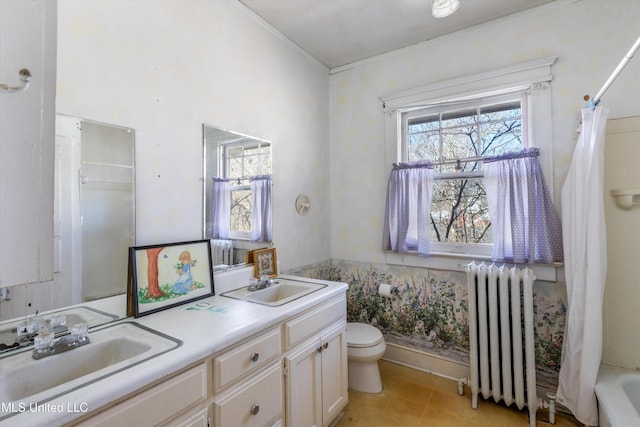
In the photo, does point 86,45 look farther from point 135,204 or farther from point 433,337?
point 433,337

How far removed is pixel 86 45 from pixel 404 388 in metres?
2.76

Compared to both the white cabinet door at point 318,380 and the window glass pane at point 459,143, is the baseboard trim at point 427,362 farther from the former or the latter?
the window glass pane at point 459,143

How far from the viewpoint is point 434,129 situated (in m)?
2.48

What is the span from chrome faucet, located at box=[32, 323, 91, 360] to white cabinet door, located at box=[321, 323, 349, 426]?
3.67 ft

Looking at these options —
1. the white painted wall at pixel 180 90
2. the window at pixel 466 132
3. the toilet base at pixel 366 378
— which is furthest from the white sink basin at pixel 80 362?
the window at pixel 466 132

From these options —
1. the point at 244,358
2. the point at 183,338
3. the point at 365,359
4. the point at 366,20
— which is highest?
the point at 366,20

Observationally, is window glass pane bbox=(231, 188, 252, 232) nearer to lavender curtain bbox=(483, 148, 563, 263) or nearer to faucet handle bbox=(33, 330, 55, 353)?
faucet handle bbox=(33, 330, 55, 353)

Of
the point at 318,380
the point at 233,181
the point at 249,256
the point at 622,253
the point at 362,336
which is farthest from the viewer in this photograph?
the point at 362,336

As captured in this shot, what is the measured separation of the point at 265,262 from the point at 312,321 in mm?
609

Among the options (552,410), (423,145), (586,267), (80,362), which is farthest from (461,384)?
(80,362)

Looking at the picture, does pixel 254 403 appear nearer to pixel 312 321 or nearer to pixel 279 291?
pixel 312 321

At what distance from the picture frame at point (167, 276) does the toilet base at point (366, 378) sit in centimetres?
126

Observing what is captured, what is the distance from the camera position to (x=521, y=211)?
6.64ft

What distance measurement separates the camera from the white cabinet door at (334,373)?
1725 mm
